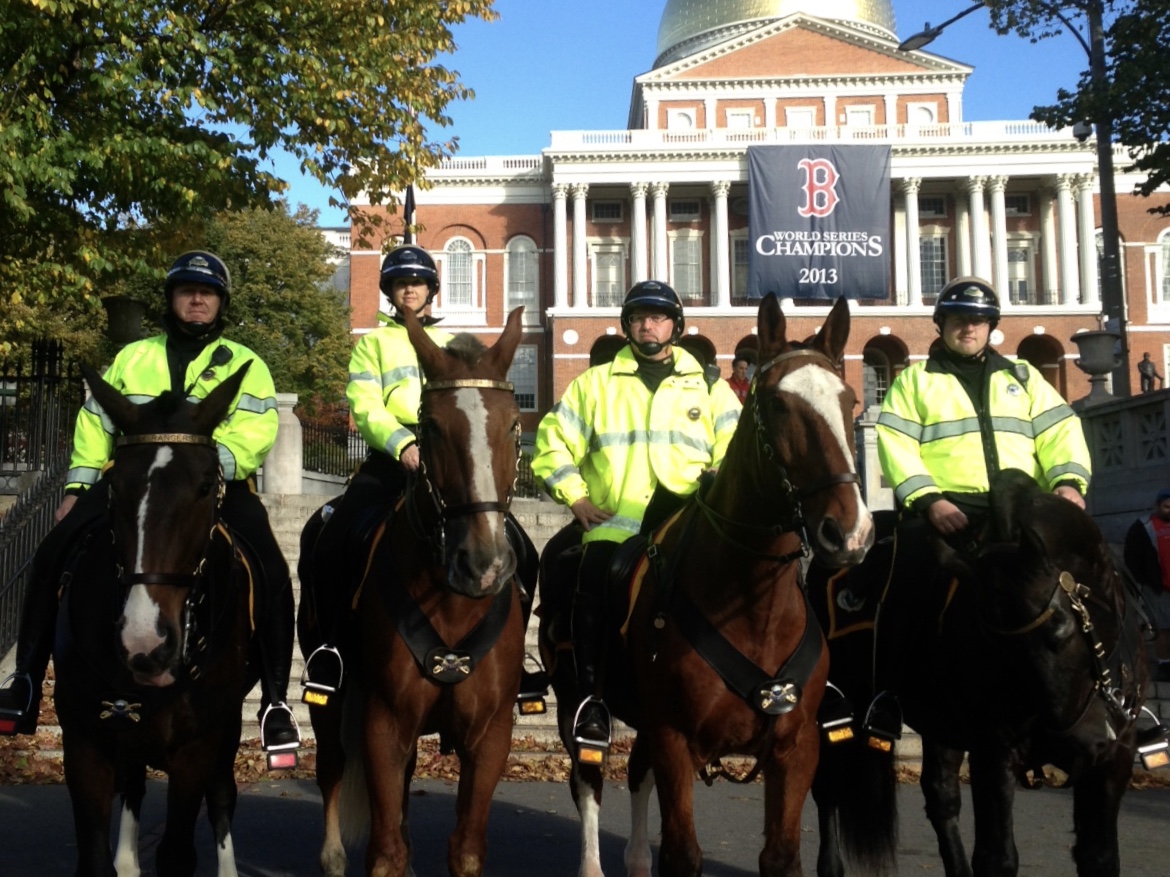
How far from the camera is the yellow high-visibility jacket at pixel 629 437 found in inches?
259

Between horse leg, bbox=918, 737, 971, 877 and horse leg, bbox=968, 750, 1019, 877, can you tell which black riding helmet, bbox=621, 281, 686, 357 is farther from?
horse leg, bbox=968, 750, 1019, 877

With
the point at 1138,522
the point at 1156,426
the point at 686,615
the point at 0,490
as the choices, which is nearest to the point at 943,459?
the point at 686,615

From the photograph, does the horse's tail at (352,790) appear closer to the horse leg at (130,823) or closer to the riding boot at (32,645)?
the horse leg at (130,823)

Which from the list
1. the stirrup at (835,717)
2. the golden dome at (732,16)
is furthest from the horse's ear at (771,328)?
the golden dome at (732,16)

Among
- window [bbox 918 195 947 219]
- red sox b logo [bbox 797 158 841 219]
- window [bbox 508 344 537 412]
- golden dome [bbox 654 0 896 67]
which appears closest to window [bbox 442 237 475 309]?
window [bbox 508 344 537 412]

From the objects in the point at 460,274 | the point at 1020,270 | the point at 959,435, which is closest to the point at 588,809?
the point at 959,435

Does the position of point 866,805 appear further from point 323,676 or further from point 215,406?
point 215,406

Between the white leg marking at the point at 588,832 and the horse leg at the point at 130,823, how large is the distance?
234 centimetres

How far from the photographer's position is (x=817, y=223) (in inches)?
2269

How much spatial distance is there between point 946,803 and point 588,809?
6.60 ft

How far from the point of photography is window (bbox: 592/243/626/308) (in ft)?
226

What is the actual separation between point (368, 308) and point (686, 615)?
62445mm

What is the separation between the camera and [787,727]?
527cm

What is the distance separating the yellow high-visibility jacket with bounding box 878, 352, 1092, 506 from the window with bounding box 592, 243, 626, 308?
62578 mm
